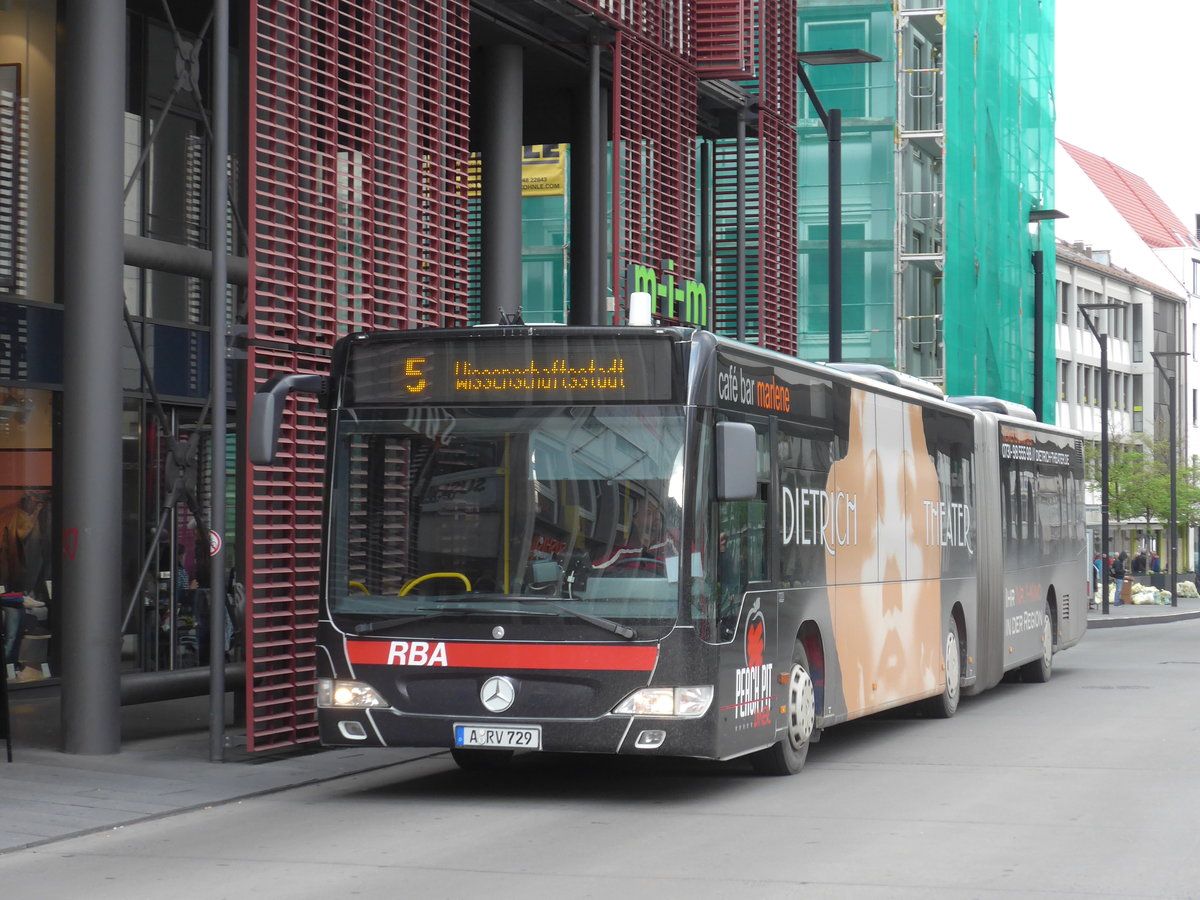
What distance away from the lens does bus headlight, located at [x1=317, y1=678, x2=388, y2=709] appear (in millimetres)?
11594

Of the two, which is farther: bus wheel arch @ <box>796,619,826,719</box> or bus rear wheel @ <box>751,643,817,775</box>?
bus wheel arch @ <box>796,619,826,719</box>

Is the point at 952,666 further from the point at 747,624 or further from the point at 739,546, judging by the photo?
the point at 739,546

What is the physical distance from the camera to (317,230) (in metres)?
15.0

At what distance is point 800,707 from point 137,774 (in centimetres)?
448

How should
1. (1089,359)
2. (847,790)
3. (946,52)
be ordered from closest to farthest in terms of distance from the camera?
(847,790), (946,52), (1089,359)

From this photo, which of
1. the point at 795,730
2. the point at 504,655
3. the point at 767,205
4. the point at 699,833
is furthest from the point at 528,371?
the point at 767,205

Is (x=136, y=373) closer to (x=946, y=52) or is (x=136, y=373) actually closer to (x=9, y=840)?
(x=9, y=840)

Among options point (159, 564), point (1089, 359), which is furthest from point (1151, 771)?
point (1089, 359)

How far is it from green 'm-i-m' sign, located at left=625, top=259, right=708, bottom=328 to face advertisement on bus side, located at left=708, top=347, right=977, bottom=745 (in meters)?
4.06

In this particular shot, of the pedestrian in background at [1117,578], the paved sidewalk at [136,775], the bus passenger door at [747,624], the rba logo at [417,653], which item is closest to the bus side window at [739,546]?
the bus passenger door at [747,624]

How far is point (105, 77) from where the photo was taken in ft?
46.1

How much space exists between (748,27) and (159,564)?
370 inches

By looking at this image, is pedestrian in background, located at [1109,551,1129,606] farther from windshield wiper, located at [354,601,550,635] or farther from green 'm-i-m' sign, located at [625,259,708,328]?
windshield wiper, located at [354,601,550,635]

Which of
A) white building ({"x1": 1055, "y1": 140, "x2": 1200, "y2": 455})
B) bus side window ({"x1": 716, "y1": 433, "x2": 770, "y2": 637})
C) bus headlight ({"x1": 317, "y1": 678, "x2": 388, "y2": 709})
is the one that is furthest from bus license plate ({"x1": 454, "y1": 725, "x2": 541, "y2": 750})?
white building ({"x1": 1055, "y1": 140, "x2": 1200, "y2": 455})
